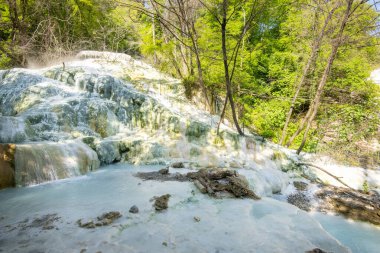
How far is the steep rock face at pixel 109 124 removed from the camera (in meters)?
6.29

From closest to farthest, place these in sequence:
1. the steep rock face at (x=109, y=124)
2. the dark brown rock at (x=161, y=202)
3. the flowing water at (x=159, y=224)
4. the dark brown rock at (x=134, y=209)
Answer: the flowing water at (x=159, y=224), the dark brown rock at (x=134, y=209), the dark brown rock at (x=161, y=202), the steep rock face at (x=109, y=124)

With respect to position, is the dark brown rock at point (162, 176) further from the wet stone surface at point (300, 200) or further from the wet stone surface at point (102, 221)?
the wet stone surface at point (300, 200)

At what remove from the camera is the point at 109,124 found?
766 centimetres

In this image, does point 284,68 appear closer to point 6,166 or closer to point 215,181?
→ point 215,181

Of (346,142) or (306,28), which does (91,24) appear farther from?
(346,142)

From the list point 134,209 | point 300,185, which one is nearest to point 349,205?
point 300,185

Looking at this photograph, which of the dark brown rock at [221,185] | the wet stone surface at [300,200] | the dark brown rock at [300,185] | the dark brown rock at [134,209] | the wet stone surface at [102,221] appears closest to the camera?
the wet stone surface at [102,221]

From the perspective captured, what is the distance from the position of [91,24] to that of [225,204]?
582 inches

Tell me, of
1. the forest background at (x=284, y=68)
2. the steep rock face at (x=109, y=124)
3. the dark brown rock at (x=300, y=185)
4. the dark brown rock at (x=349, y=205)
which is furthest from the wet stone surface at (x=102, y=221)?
the forest background at (x=284, y=68)

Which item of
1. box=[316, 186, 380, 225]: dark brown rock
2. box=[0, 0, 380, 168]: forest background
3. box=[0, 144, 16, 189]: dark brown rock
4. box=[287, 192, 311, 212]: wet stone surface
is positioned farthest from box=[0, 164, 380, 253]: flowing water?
box=[0, 0, 380, 168]: forest background

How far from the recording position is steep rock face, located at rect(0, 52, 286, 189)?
6.29m

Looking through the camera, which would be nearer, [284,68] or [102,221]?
[102,221]

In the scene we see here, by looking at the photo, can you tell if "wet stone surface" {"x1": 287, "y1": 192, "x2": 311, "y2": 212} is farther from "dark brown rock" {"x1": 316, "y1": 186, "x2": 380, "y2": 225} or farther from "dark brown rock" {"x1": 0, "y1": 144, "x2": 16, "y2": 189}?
"dark brown rock" {"x1": 0, "y1": 144, "x2": 16, "y2": 189}

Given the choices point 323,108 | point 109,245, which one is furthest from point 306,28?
point 109,245
